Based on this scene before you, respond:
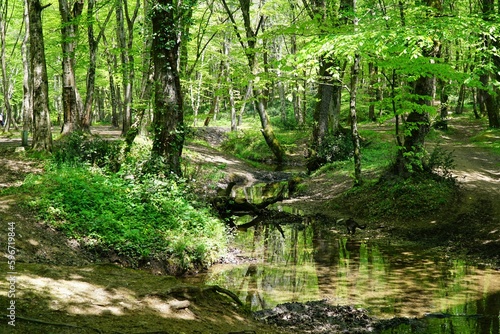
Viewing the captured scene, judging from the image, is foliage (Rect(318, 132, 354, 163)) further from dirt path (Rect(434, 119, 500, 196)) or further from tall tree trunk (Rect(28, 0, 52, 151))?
tall tree trunk (Rect(28, 0, 52, 151))

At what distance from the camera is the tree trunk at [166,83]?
11.6 meters

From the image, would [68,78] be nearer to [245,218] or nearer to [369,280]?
[245,218]

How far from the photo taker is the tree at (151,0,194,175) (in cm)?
1159

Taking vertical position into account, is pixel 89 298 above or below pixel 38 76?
below

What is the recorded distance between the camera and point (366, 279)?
9.04m

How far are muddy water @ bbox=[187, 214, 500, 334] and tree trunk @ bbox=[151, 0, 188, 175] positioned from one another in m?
3.24

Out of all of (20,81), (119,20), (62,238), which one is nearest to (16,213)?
(62,238)

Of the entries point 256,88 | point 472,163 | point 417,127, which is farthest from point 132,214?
point 472,163

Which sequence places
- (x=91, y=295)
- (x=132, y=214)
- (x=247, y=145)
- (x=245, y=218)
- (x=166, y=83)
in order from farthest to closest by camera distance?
(x=247, y=145), (x=245, y=218), (x=166, y=83), (x=132, y=214), (x=91, y=295)

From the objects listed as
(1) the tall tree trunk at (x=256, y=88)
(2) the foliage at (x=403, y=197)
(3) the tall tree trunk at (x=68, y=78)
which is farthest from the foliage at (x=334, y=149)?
(3) the tall tree trunk at (x=68, y=78)

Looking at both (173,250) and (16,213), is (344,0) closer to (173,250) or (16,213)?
(173,250)

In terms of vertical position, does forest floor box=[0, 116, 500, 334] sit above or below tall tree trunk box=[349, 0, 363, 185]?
below

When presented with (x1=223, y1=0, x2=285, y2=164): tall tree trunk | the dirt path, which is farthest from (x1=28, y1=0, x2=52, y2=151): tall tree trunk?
the dirt path

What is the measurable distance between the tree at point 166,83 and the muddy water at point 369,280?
3221 mm
